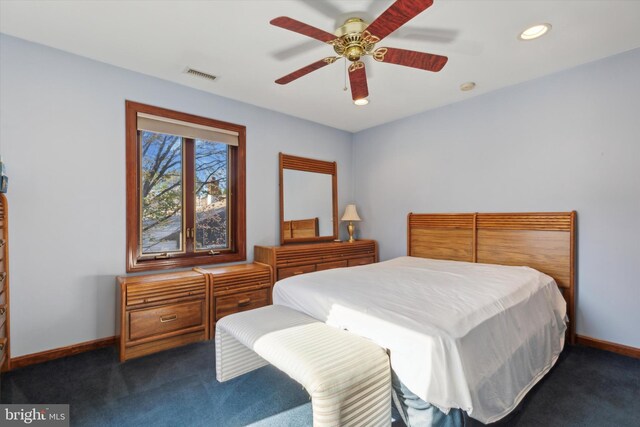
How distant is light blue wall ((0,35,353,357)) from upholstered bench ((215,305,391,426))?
1.55 m

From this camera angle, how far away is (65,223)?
260 cm

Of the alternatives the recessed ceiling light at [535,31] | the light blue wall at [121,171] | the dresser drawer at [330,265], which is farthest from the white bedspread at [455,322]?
the recessed ceiling light at [535,31]

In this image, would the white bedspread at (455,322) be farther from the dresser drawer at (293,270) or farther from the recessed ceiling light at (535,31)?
the recessed ceiling light at (535,31)

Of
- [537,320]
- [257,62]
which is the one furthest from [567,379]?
[257,62]

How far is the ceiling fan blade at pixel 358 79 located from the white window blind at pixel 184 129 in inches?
67.9

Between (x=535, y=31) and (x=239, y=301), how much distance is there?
348cm

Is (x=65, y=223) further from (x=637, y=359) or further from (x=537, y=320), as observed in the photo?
(x=637, y=359)

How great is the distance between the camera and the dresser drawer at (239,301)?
305cm

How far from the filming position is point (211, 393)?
2.08 metres

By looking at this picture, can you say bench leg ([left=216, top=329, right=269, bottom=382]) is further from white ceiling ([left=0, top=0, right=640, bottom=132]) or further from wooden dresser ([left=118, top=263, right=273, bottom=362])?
white ceiling ([left=0, top=0, right=640, bottom=132])

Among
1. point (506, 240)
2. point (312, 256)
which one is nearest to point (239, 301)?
point (312, 256)

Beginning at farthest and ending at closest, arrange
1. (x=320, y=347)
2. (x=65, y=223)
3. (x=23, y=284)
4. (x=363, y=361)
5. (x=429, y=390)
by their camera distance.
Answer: (x=65, y=223)
(x=23, y=284)
(x=320, y=347)
(x=363, y=361)
(x=429, y=390)

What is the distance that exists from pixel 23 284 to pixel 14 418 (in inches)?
42.3

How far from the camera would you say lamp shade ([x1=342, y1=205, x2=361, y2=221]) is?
4590 mm
